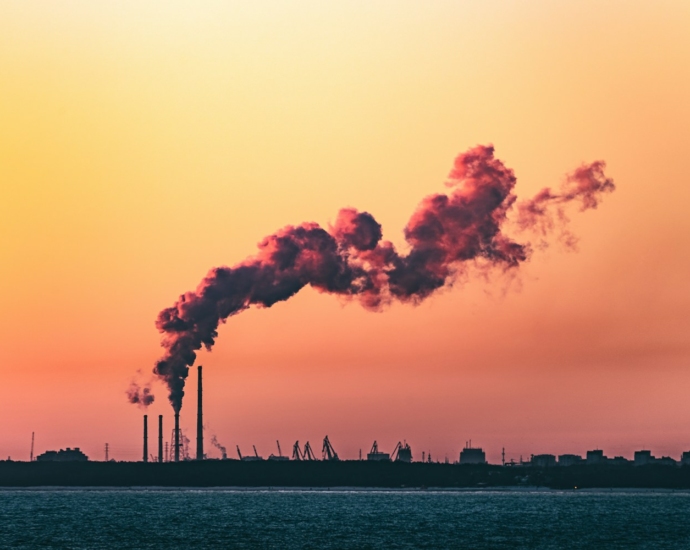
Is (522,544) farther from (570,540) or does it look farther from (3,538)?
(3,538)

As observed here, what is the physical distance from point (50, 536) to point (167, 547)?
26.3 metres

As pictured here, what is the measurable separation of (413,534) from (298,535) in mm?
17904

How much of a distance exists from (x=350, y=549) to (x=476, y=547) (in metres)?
18.5

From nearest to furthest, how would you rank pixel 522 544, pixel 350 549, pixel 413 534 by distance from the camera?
→ pixel 350 549 → pixel 522 544 → pixel 413 534

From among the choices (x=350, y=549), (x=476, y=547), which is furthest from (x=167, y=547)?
(x=476, y=547)

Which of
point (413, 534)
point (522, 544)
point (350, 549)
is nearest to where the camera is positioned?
point (350, 549)

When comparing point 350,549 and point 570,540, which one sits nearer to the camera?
point 350,549

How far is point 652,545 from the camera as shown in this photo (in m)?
184

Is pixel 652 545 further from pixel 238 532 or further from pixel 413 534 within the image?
pixel 238 532

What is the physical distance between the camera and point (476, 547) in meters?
176

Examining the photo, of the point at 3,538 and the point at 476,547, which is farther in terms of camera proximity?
the point at 3,538

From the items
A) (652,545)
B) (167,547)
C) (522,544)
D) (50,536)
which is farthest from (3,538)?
(652,545)

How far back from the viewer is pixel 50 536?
191250 mm

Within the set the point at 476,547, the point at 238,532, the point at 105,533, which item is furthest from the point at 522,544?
the point at 105,533
